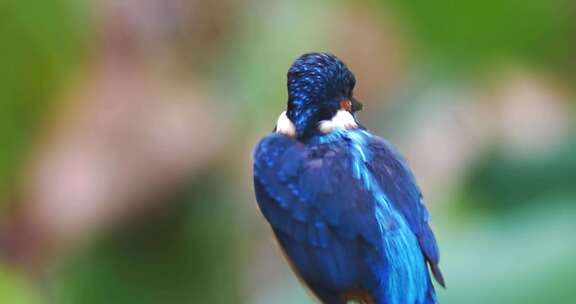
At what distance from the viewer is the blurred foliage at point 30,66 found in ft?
11.8

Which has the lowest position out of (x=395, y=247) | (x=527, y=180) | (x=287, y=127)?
(x=527, y=180)

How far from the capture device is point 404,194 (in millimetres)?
2367

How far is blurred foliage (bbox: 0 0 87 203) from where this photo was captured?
3596 millimetres

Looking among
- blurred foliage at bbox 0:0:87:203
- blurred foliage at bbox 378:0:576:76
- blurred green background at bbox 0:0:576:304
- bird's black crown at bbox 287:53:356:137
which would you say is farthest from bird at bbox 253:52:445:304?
blurred foliage at bbox 0:0:87:203

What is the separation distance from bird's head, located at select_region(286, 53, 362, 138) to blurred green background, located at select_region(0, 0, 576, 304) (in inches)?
33.5

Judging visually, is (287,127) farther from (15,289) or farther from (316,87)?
(15,289)

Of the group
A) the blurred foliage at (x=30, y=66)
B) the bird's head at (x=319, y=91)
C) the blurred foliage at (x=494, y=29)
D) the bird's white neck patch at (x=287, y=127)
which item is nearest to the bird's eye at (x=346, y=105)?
the bird's head at (x=319, y=91)

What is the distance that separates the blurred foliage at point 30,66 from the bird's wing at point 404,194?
1.41m

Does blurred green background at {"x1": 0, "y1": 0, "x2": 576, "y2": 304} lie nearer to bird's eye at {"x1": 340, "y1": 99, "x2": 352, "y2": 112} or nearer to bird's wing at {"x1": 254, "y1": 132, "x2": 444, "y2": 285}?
bird's wing at {"x1": 254, "y1": 132, "x2": 444, "y2": 285}

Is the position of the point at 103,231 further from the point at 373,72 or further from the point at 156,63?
the point at 373,72

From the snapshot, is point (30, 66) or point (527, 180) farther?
point (30, 66)

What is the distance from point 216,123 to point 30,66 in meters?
0.53

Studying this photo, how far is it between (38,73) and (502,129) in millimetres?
1156

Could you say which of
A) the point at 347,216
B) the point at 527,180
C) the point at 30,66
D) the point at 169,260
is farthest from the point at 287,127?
the point at 169,260
